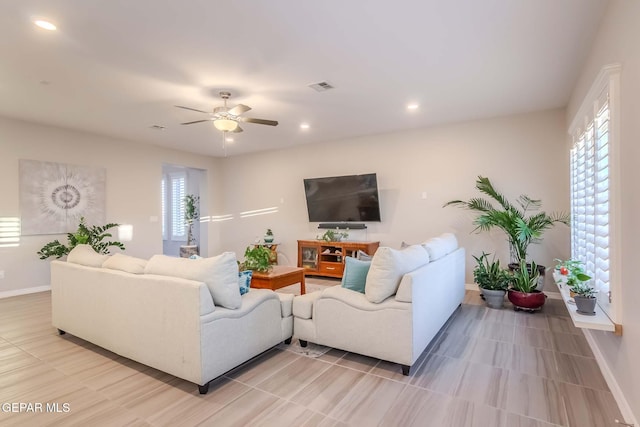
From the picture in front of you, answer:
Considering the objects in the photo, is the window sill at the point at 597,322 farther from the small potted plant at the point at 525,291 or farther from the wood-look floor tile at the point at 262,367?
the wood-look floor tile at the point at 262,367

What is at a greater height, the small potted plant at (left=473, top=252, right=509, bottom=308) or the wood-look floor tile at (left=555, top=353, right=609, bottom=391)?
the small potted plant at (left=473, top=252, right=509, bottom=308)

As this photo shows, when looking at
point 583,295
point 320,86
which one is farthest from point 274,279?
point 583,295

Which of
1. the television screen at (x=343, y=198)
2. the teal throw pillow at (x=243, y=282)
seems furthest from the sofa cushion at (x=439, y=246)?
the television screen at (x=343, y=198)

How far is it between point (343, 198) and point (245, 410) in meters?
4.64

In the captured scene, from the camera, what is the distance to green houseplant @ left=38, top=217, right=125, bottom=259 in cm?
518

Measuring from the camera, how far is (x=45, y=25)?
2.59m

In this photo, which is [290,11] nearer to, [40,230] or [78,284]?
[78,284]

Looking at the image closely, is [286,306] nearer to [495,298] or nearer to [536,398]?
[536,398]

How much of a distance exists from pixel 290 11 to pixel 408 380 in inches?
112

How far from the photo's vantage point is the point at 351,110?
473 centimetres

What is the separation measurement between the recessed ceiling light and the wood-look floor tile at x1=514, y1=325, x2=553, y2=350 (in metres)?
4.80

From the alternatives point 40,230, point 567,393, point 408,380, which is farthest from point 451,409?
point 40,230

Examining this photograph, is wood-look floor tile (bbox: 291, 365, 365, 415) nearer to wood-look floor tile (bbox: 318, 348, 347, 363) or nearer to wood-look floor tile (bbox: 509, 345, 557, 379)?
wood-look floor tile (bbox: 318, 348, 347, 363)

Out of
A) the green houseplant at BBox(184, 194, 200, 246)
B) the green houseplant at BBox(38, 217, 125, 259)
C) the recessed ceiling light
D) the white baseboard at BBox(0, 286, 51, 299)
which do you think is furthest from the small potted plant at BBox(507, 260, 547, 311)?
the green houseplant at BBox(184, 194, 200, 246)
